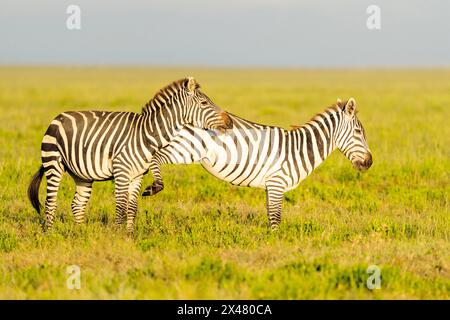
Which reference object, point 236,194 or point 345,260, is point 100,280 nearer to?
point 345,260

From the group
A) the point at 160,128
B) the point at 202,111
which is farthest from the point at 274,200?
the point at 160,128

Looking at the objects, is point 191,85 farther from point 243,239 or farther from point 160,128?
point 243,239

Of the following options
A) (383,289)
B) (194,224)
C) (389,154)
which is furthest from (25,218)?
(389,154)

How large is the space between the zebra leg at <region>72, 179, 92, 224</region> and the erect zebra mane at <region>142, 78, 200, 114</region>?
1451 mm

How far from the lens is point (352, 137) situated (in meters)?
8.61

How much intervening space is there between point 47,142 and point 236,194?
3779 mm

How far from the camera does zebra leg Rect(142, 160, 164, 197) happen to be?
8.11 metres

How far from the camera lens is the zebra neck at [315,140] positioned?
849 centimetres

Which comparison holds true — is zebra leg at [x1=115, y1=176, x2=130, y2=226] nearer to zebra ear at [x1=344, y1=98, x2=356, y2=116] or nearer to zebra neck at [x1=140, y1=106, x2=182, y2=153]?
zebra neck at [x1=140, y1=106, x2=182, y2=153]

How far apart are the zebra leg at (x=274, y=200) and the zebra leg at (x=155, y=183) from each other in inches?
52.4

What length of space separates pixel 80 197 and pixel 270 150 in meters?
2.62

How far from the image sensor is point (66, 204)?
10.4 metres

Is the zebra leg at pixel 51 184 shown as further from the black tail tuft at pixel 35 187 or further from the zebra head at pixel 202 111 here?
the zebra head at pixel 202 111

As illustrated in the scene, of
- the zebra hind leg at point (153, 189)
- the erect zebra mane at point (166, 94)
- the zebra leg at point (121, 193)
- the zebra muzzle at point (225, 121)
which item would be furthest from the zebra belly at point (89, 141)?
the zebra muzzle at point (225, 121)
